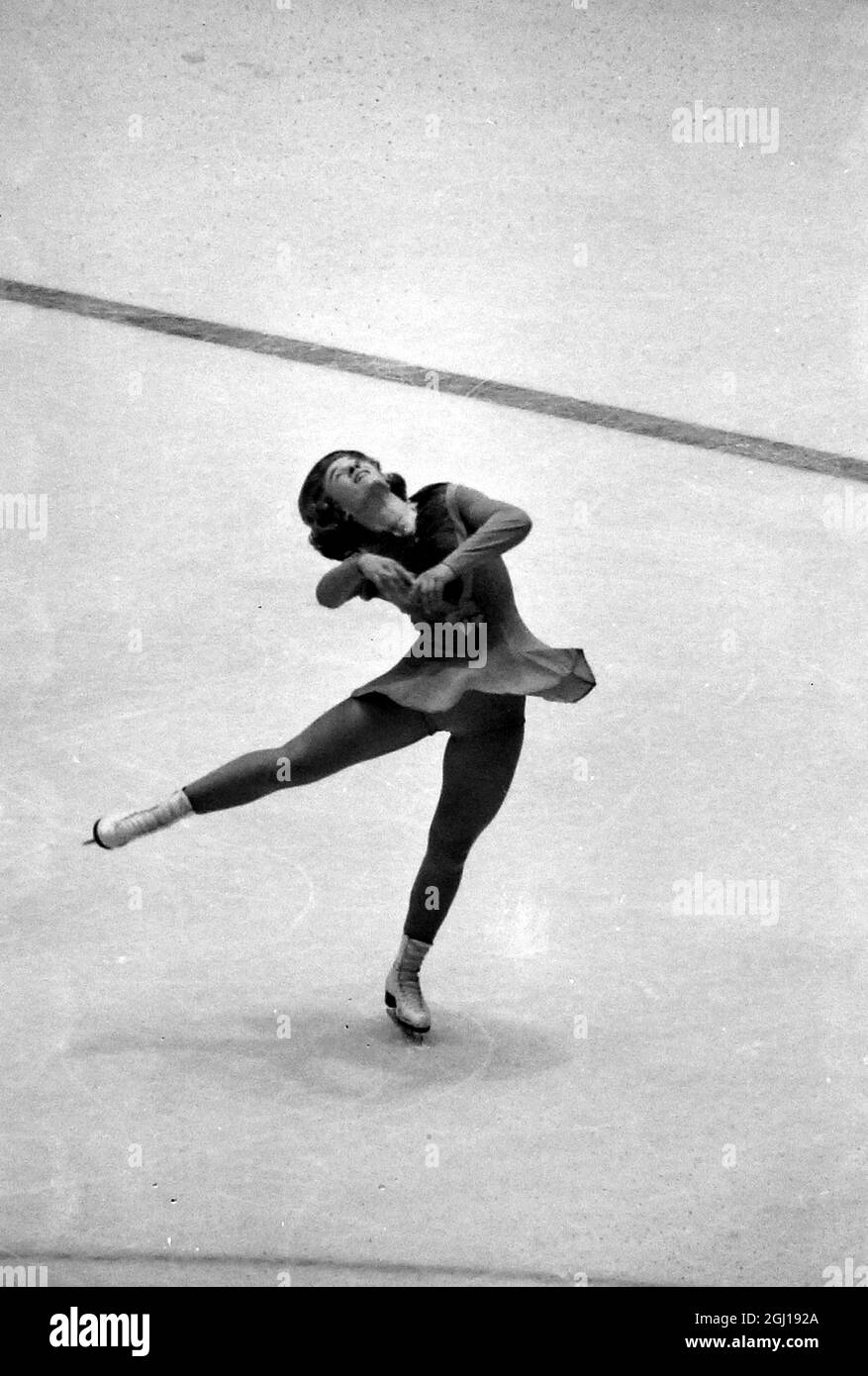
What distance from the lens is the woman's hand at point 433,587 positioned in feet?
32.2

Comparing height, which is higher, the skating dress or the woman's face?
the woman's face

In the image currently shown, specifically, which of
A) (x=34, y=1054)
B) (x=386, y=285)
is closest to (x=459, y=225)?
(x=386, y=285)

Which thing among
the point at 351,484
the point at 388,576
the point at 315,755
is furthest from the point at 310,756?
the point at 351,484

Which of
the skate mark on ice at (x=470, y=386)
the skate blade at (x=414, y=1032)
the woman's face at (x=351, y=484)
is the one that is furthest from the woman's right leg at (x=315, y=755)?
the skate mark on ice at (x=470, y=386)

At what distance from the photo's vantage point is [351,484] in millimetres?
9961

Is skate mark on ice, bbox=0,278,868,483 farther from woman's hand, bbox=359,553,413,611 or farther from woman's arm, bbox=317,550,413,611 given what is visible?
woman's hand, bbox=359,553,413,611

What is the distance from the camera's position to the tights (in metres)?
10.0

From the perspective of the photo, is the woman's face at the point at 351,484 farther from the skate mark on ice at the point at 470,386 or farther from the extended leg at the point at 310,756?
the skate mark on ice at the point at 470,386

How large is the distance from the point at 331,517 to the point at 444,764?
106cm

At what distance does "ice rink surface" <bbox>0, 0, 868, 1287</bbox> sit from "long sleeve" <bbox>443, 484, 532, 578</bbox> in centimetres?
82

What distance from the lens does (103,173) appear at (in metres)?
13.7

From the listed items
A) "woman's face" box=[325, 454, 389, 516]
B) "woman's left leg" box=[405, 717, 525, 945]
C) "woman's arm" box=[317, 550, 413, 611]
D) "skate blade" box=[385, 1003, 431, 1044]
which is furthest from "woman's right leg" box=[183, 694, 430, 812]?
"skate blade" box=[385, 1003, 431, 1044]

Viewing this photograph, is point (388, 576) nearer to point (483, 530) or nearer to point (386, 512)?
point (386, 512)

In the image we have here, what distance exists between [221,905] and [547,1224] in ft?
5.95
